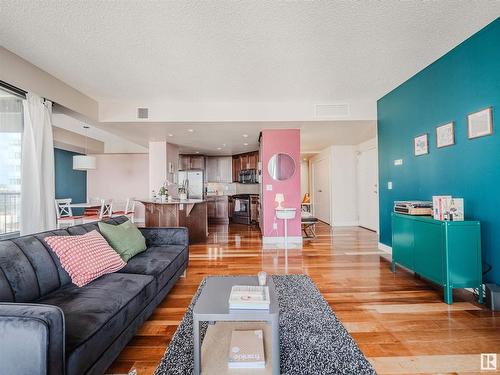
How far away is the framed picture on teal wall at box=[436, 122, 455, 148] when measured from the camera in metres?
2.78

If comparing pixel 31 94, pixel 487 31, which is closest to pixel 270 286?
pixel 487 31

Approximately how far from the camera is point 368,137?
602cm

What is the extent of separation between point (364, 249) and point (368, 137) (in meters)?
3.03

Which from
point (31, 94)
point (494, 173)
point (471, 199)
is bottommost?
point (471, 199)

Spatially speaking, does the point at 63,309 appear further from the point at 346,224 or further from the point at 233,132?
the point at 346,224

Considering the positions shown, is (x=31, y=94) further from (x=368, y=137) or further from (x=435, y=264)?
(x=368, y=137)

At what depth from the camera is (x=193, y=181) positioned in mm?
8359

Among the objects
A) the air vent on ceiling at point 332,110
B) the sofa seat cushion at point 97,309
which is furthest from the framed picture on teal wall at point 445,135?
the sofa seat cushion at point 97,309

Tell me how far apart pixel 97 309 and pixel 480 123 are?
368 centimetres

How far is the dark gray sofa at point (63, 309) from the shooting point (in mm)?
971

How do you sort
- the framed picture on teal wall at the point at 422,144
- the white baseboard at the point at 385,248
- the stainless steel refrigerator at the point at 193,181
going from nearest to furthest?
the framed picture on teal wall at the point at 422,144 < the white baseboard at the point at 385,248 < the stainless steel refrigerator at the point at 193,181

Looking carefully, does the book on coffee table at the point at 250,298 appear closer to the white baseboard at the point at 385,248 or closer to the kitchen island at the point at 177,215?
the white baseboard at the point at 385,248

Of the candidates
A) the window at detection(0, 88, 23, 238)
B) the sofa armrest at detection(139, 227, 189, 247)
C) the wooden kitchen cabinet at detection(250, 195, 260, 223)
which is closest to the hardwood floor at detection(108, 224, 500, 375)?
the sofa armrest at detection(139, 227, 189, 247)

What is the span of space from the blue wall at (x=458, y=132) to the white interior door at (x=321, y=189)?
3462 mm
